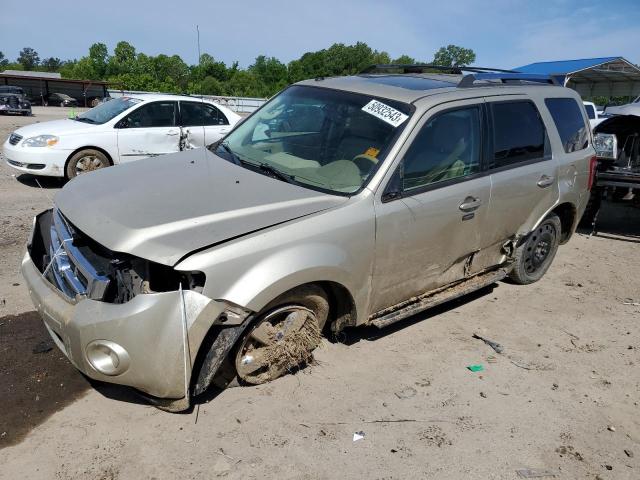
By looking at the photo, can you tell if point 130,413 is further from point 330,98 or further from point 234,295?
point 330,98

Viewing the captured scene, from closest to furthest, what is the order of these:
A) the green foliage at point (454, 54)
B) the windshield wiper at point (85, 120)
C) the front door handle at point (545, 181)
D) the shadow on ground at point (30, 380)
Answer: the shadow on ground at point (30, 380)
the front door handle at point (545, 181)
the windshield wiper at point (85, 120)
the green foliage at point (454, 54)

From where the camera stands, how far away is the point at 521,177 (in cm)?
441

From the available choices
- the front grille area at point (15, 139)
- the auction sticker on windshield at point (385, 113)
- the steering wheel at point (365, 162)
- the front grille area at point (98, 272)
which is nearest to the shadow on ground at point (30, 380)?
the front grille area at point (98, 272)

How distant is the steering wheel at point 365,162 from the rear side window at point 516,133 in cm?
122

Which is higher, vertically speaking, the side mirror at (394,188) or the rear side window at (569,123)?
the rear side window at (569,123)

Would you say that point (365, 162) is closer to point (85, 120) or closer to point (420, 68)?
point (420, 68)

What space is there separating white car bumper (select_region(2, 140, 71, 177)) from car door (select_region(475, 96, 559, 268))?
6.80 meters

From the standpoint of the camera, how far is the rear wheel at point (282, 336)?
3.10 meters

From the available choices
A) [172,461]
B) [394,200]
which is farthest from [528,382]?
[172,461]

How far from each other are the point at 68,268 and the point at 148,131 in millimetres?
6377

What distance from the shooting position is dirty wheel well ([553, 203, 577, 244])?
5312 millimetres

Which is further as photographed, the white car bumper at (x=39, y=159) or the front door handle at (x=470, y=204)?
the white car bumper at (x=39, y=159)

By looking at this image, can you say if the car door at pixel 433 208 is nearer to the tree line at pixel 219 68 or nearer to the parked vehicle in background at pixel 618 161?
the parked vehicle in background at pixel 618 161

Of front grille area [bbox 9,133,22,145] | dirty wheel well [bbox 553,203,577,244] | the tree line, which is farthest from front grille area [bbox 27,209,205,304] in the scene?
the tree line
